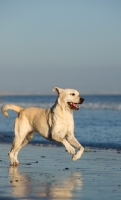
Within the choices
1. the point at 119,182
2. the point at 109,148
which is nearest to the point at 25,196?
the point at 119,182

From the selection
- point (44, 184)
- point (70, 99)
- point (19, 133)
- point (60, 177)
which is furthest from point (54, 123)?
point (44, 184)

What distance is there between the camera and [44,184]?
29.2 feet

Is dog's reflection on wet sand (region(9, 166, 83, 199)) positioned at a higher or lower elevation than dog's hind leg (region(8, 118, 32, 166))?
lower

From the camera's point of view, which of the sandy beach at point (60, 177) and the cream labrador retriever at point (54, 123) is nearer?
the sandy beach at point (60, 177)

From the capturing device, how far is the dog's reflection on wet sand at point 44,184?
26.4 feet

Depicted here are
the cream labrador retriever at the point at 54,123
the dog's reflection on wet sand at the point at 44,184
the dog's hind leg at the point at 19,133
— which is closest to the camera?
the dog's reflection on wet sand at the point at 44,184

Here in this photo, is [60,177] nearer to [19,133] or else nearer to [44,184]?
[44,184]

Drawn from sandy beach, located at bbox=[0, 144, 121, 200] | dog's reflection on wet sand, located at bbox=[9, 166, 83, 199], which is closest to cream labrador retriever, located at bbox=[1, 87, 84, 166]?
sandy beach, located at bbox=[0, 144, 121, 200]

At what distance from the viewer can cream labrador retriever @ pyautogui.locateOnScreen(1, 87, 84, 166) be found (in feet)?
37.1

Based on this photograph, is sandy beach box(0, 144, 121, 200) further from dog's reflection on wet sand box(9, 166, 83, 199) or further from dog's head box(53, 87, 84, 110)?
dog's head box(53, 87, 84, 110)

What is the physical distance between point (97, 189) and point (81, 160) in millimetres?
3782

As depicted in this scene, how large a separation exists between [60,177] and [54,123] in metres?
1.92

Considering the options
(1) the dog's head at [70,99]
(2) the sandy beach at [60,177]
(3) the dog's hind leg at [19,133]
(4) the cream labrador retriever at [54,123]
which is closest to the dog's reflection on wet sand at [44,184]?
(2) the sandy beach at [60,177]

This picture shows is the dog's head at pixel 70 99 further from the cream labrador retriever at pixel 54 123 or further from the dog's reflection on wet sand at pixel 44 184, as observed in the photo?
the dog's reflection on wet sand at pixel 44 184
